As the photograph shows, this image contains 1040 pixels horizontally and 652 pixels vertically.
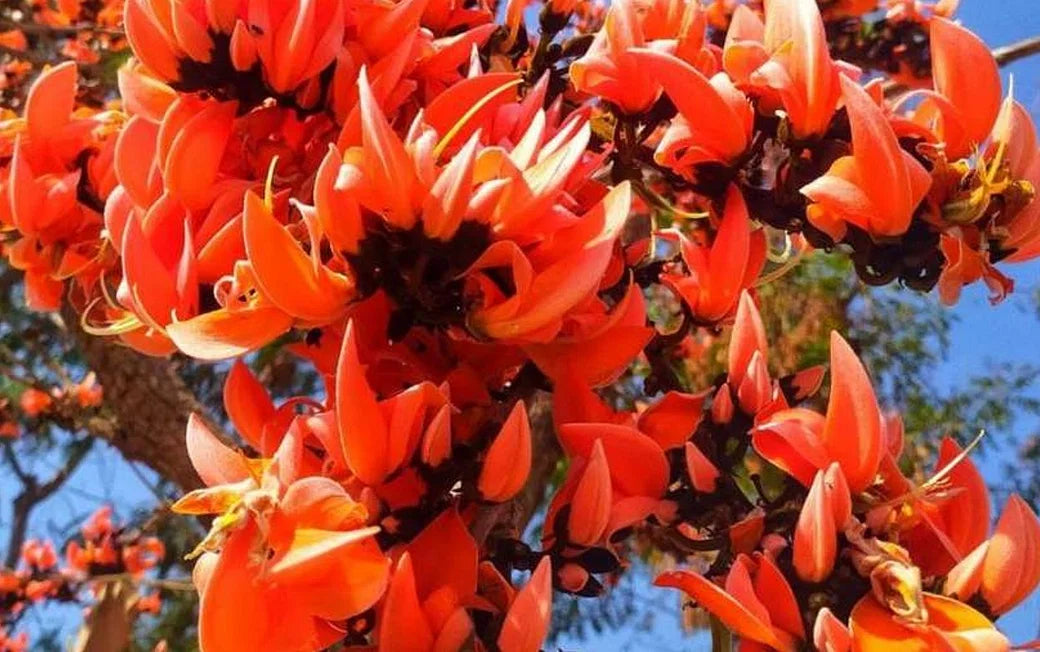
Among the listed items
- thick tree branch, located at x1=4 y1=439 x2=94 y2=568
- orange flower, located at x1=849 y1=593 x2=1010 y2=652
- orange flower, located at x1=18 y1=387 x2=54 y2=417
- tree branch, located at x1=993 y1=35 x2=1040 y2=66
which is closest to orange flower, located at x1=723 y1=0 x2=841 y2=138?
orange flower, located at x1=849 y1=593 x2=1010 y2=652

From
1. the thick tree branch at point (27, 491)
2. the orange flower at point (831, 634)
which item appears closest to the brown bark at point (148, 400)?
the orange flower at point (831, 634)

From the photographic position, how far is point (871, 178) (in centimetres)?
57

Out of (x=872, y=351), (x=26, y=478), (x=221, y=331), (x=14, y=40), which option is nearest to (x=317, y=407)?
(x=221, y=331)

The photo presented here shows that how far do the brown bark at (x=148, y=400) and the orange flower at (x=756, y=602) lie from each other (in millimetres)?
1360

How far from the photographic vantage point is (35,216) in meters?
0.83

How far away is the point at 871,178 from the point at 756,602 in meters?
0.20

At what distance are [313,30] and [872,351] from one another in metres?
2.63

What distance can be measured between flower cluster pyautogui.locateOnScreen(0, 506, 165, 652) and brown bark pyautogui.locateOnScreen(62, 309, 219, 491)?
3.21 ft

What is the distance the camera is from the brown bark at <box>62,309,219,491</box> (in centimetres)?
181

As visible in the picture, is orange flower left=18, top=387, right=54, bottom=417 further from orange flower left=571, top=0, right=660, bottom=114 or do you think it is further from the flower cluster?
orange flower left=571, top=0, right=660, bottom=114

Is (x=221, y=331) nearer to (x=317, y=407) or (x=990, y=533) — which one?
(x=317, y=407)

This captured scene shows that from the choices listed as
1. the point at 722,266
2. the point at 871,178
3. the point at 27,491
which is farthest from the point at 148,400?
the point at 27,491

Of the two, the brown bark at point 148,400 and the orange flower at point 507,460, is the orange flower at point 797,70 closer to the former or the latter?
the orange flower at point 507,460

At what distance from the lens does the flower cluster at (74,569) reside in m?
2.88
